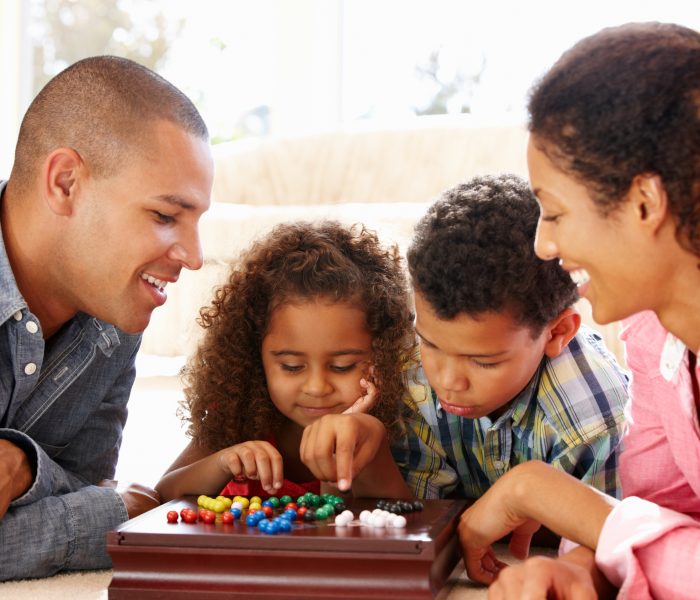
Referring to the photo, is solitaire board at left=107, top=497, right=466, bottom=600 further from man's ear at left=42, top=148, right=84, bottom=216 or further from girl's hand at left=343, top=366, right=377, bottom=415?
man's ear at left=42, top=148, right=84, bottom=216

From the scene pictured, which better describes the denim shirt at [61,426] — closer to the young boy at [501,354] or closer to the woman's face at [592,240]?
the young boy at [501,354]

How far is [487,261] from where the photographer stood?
129 centimetres

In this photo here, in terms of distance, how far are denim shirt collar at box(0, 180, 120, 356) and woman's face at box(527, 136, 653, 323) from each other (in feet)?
2.41

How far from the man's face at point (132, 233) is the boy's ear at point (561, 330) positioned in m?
0.53

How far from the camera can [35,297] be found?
1490 mm

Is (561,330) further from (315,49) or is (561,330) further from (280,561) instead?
(315,49)

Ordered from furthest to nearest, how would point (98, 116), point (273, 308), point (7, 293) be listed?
point (273, 308), point (98, 116), point (7, 293)

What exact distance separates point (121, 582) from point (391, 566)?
303mm

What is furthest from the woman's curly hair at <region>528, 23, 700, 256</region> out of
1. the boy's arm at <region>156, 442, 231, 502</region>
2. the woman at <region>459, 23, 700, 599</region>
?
the boy's arm at <region>156, 442, 231, 502</region>

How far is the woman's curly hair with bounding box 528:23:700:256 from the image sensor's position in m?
0.94

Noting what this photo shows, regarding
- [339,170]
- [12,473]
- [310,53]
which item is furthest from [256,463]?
[310,53]

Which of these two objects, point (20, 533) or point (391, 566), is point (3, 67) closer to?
point (20, 533)

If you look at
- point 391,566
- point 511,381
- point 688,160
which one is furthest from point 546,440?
point 688,160

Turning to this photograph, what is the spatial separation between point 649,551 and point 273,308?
2.65 feet
